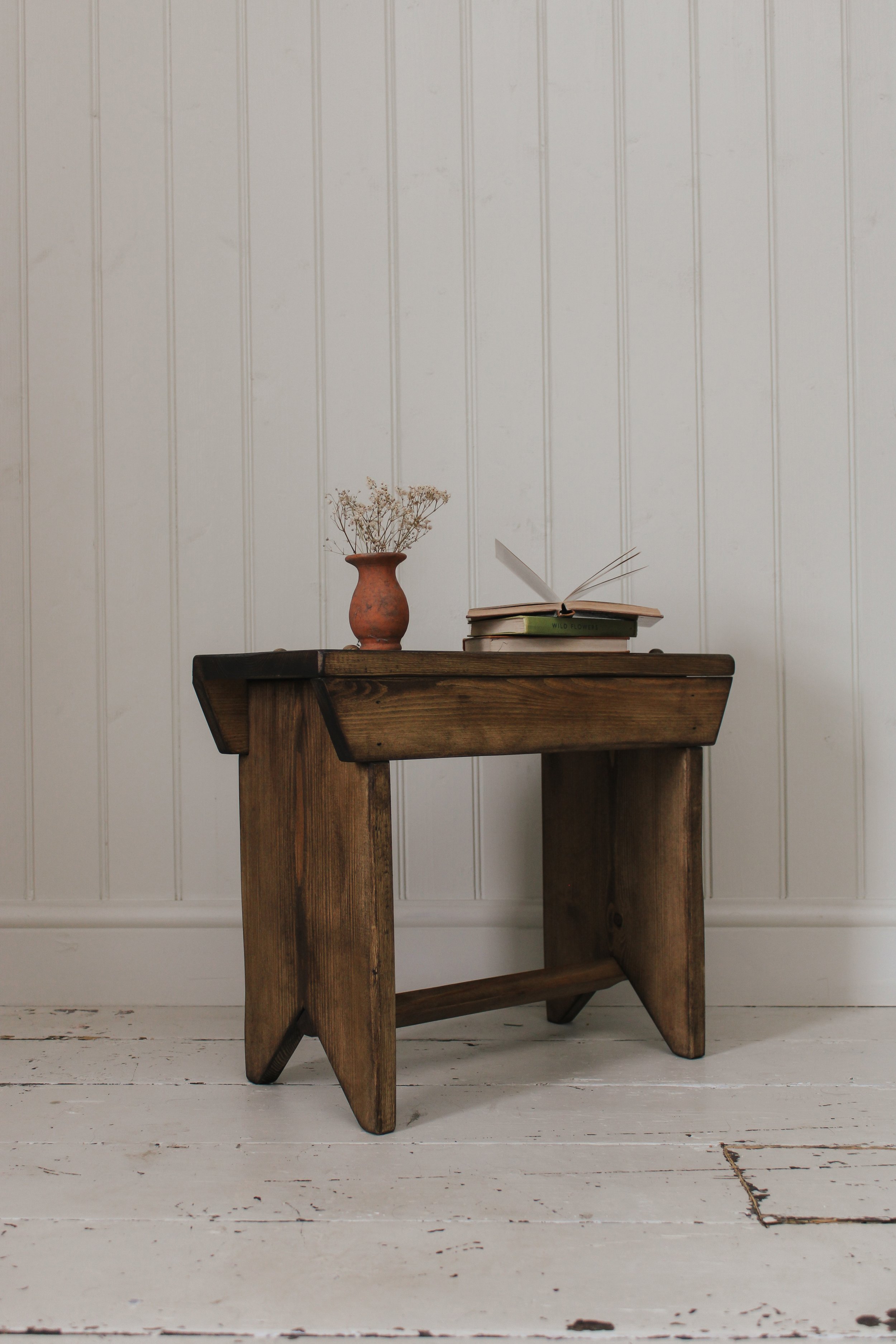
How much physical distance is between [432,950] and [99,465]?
43.5 inches

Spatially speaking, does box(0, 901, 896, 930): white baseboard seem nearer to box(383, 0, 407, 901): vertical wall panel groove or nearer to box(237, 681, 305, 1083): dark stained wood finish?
box(383, 0, 407, 901): vertical wall panel groove

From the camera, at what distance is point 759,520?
1.77 m

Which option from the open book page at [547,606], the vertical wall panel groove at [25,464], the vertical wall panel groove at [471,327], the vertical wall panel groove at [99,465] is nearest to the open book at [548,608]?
the open book page at [547,606]

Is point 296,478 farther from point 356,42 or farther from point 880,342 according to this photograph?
point 880,342

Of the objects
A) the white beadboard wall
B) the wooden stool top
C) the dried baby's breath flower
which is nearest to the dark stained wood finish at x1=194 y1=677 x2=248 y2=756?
the wooden stool top

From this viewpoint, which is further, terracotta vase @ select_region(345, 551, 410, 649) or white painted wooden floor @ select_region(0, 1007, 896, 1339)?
terracotta vase @ select_region(345, 551, 410, 649)

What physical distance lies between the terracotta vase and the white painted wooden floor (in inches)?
25.1

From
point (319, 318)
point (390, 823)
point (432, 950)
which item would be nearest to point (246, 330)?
point (319, 318)

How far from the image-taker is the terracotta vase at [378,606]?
4.33ft

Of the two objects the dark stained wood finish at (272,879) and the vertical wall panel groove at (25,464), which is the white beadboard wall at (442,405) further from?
the dark stained wood finish at (272,879)

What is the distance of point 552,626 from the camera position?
4.35 feet

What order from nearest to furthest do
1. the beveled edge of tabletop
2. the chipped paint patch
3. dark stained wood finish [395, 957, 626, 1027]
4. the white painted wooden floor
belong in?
the white painted wooden floor < the chipped paint patch < the beveled edge of tabletop < dark stained wood finish [395, 957, 626, 1027]

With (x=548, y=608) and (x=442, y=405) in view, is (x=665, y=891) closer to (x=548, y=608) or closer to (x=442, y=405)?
(x=548, y=608)

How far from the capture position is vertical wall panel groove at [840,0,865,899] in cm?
176
